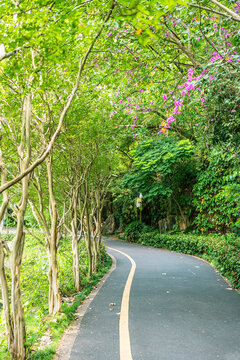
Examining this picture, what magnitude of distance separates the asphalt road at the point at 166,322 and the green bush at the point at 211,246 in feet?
2.63

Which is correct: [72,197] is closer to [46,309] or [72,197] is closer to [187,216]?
[46,309]

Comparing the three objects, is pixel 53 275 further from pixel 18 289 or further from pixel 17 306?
pixel 17 306

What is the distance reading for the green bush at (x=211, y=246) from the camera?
991 cm

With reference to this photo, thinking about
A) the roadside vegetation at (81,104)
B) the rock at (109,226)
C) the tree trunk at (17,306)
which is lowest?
the rock at (109,226)

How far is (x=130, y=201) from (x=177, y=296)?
2389 centimetres

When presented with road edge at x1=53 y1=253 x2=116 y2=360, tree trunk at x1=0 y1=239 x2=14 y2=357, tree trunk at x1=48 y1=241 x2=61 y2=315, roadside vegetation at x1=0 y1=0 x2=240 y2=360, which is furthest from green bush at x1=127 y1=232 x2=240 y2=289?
tree trunk at x1=0 y1=239 x2=14 y2=357

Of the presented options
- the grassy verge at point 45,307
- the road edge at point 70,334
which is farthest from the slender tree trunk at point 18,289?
the road edge at point 70,334

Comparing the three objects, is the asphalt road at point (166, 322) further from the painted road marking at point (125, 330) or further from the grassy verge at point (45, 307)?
→ the grassy verge at point (45, 307)

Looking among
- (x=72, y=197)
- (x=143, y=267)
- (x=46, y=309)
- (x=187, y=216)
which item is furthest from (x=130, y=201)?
(x=46, y=309)

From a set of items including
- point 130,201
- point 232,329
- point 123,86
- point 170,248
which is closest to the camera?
point 232,329

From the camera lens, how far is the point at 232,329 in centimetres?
523

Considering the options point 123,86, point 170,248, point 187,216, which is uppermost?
point 123,86

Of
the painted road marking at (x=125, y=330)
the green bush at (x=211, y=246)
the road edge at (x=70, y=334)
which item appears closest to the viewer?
the painted road marking at (x=125, y=330)

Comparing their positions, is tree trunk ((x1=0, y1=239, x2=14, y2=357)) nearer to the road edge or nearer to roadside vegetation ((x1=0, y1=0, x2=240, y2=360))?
roadside vegetation ((x1=0, y1=0, x2=240, y2=360))
